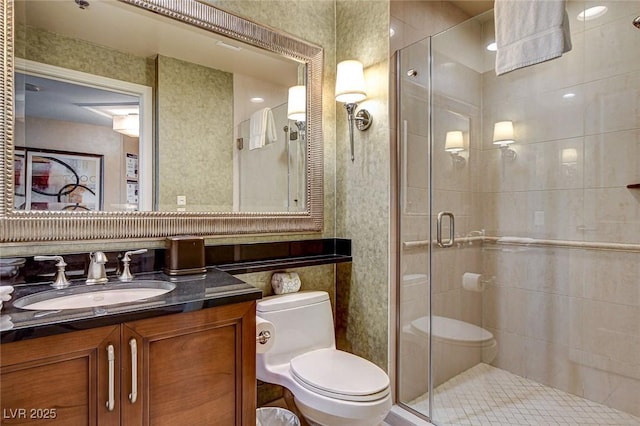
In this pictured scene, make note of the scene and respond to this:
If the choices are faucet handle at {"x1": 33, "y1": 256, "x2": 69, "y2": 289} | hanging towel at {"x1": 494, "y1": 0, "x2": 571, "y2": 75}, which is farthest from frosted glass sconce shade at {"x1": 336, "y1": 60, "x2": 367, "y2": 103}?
faucet handle at {"x1": 33, "y1": 256, "x2": 69, "y2": 289}

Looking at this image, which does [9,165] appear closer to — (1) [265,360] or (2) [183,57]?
(2) [183,57]

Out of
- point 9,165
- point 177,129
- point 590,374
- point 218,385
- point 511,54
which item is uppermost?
point 511,54

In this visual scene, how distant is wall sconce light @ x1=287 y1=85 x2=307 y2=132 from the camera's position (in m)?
2.04

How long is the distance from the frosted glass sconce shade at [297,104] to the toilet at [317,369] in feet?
3.37

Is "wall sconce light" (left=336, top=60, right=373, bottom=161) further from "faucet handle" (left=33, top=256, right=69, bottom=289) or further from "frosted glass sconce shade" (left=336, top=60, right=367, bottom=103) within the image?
"faucet handle" (left=33, top=256, right=69, bottom=289)

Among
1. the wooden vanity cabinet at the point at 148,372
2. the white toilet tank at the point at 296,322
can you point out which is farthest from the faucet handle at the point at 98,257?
the white toilet tank at the point at 296,322

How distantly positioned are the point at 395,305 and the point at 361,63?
141 centimetres

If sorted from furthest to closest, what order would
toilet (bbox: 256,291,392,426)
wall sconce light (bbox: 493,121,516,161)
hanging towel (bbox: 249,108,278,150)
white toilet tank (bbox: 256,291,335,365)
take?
wall sconce light (bbox: 493,121,516,161)
hanging towel (bbox: 249,108,278,150)
white toilet tank (bbox: 256,291,335,365)
toilet (bbox: 256,291,392,426)

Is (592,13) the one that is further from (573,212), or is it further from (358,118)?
(358,118)

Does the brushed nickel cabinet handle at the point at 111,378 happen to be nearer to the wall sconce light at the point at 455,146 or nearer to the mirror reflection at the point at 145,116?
the mirror reflection at the point at 145,116

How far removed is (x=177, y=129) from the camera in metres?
1.65

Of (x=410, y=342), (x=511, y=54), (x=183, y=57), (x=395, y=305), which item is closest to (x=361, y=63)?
(x=511, y=54)

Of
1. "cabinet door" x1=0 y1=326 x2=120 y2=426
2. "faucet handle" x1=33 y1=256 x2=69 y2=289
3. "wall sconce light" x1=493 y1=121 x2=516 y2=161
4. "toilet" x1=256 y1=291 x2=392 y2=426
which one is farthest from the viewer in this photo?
"wall sconce light" x1=493 y1=121 x2=516 y2=161

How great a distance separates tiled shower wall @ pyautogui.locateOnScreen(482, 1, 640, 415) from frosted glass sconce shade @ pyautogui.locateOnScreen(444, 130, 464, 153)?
17 centimetres
